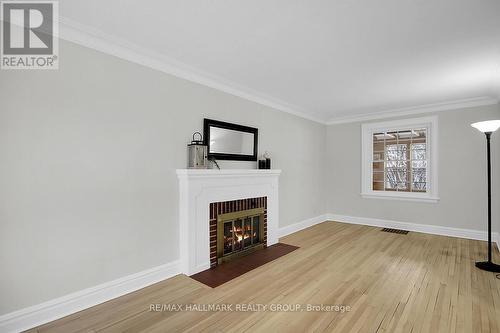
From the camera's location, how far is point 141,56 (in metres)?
2.69

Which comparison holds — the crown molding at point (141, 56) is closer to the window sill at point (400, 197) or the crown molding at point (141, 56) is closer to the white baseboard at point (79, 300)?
the white baseboard at point (79, 300)

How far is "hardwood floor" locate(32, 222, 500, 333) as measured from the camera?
204 centimetres

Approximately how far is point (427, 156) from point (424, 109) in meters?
Answer: 0.92

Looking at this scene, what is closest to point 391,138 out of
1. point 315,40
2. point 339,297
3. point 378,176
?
point 378,176

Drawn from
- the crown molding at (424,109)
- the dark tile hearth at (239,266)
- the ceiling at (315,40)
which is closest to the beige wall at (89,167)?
the ceiling at (315,40)

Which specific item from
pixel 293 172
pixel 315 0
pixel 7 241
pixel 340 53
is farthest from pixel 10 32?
pixel 293 172

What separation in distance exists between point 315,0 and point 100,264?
290 centimetres

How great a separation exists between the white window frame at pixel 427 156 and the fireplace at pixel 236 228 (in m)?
2.88

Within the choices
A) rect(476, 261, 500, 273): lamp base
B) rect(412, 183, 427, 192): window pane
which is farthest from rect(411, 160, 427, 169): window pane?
rect(476, 261, 500, 273): lamp base

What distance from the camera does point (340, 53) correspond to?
106 inches

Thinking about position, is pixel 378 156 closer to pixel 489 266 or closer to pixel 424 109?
pixel 424 109

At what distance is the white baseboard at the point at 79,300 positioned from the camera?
195 centimetres

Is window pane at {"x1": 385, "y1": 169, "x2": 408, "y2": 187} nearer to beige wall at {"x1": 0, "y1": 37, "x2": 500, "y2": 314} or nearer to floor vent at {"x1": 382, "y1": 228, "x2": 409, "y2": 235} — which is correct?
floor vent at {"x1": 382, "y1": 228, "x2": 409, "y2": 235}

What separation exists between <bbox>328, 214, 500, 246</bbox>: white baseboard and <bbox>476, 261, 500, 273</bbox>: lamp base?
1.20m
